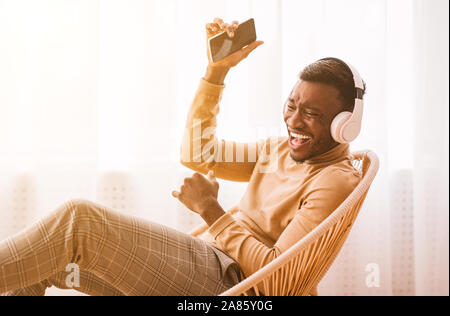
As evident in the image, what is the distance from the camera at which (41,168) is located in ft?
5.21

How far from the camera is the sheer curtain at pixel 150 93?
1.58 m

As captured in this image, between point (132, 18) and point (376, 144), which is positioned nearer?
point (132, 18)

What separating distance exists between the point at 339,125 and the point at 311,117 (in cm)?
7

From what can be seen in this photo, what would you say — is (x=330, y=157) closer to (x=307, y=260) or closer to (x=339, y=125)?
(x=339, y=125)

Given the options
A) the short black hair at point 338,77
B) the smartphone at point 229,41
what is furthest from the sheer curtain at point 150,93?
the short black hair at point 338,77

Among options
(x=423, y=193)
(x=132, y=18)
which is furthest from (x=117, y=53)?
(x=423, y=193)

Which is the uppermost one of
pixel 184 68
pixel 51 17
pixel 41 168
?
pixel 51 17

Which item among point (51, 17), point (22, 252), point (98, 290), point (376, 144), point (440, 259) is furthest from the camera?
point (440, 259)

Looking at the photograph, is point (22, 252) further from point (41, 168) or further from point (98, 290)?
point (41, 168)

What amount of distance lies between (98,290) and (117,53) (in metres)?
0.89

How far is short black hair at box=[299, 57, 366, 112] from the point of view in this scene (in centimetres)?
96

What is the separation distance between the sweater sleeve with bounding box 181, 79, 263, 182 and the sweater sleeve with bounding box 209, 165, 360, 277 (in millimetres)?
286

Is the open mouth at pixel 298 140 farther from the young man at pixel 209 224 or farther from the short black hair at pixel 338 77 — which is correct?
the short black hair at pixel 338 77

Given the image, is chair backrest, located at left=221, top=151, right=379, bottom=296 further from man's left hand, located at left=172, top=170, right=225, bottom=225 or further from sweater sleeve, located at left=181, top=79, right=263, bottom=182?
sweater sleeve, located at left=181, top=79, right=263, bottom=182
